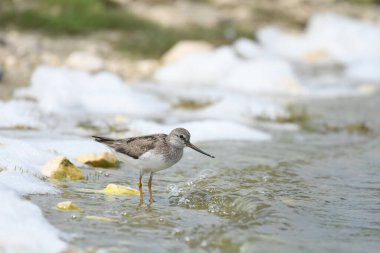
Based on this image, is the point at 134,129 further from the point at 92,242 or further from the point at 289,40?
the point at 289,40

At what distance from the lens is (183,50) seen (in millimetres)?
19859

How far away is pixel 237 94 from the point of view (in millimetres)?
16734

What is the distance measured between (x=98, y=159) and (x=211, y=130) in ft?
10.5

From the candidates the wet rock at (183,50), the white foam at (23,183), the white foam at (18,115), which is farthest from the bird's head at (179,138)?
the wet rock at (183,50)

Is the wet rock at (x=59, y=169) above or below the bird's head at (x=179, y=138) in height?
below

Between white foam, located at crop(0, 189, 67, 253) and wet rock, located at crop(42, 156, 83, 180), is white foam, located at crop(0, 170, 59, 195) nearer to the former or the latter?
wet rock, located at crop(42, 156, 83, 180)

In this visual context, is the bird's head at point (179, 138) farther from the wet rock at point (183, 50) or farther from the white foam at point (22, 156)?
the wet rock at point (183, 50)

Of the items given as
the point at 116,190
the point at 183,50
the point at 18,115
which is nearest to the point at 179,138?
the point at 116,190

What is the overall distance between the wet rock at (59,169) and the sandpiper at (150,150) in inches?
22.0

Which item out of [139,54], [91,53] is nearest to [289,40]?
[139,54]

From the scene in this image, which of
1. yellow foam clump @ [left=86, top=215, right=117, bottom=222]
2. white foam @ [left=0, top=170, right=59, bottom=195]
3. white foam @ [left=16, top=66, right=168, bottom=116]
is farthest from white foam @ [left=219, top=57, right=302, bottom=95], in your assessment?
yellow foam clump @ [left=86, top=215, right=117, bottom=222]

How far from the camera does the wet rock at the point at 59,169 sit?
8.50 meters

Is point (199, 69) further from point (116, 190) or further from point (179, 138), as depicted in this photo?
point (116, 190)

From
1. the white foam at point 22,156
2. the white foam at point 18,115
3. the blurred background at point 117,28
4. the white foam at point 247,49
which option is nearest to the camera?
the white foam at point 22,156
